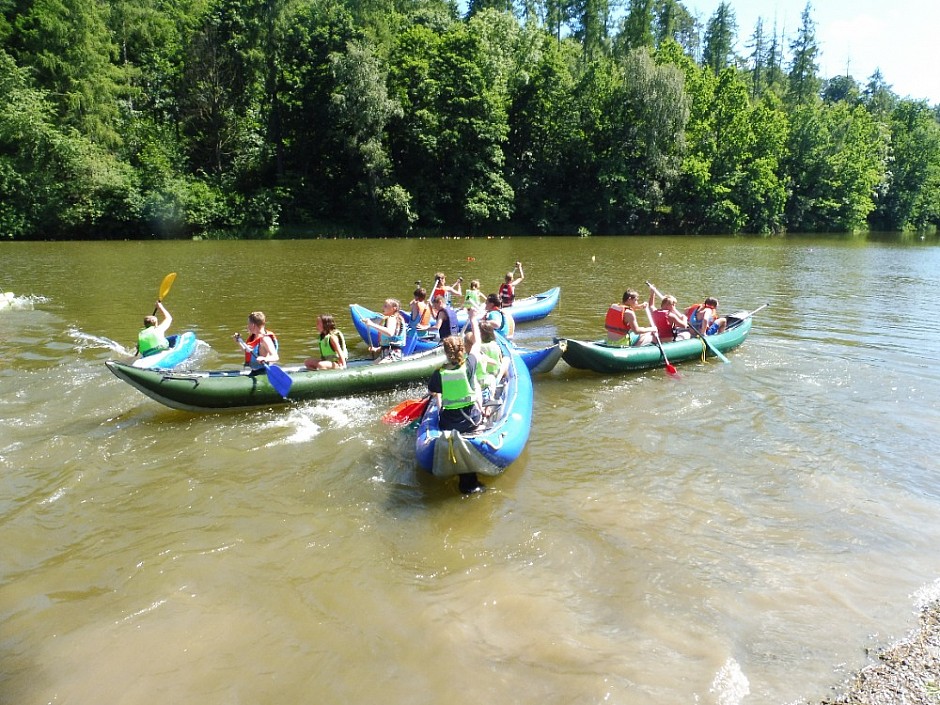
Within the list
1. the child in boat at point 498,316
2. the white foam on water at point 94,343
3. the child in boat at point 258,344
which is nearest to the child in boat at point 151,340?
the white foam on water at point 94,343

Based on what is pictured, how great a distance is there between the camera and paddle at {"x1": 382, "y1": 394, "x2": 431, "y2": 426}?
734cm

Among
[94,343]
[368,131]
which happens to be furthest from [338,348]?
[368,131]

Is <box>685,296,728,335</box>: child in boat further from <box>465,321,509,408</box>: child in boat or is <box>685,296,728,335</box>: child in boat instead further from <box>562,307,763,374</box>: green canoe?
<box>465,321,509,408</box>: child in boat

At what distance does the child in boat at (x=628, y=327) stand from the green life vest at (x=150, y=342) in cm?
703

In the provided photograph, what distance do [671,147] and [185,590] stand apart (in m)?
40.7

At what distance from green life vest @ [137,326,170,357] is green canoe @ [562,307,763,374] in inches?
240

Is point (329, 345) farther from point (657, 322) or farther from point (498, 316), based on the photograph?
point (657, 322)

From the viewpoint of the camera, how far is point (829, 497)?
19.8 ft

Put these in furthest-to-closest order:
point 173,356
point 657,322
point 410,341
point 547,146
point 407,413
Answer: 1. point 547,146
2. point 657,322
3. point 410,341
4. point 173,356
5. point 407,413

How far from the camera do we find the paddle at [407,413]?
7.34 meters

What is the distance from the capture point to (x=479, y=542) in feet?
17.5

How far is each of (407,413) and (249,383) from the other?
6.89ft

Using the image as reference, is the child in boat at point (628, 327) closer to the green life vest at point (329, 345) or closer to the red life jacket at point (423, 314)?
the red life jacket at point (423, 314)

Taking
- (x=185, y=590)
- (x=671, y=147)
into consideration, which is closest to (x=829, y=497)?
(x=185, y=590)
